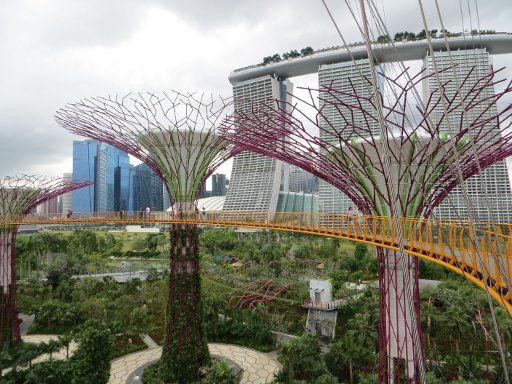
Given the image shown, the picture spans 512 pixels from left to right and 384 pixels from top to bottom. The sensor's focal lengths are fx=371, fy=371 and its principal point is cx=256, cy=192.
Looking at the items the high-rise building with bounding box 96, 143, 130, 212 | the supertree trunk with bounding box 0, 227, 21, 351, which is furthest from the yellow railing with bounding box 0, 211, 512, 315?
the high-rise building with bounding box 96, 143, 130, 212

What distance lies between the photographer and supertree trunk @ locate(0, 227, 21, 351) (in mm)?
17891

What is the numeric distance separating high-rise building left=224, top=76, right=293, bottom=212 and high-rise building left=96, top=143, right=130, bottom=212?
179ft

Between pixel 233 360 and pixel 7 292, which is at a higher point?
pixel 7 292

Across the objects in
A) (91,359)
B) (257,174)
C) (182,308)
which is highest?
(257,174)

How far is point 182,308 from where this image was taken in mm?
14336

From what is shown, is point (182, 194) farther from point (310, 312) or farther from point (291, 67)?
point (291, 67)

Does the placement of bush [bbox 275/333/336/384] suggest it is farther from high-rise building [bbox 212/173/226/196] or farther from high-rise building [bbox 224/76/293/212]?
high-rise building [bbox 212/173/226/196]

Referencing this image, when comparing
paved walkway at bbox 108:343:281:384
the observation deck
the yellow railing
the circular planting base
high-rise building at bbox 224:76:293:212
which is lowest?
paved walkway at bbox 108:343:281:384

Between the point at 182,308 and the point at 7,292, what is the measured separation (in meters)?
10.0

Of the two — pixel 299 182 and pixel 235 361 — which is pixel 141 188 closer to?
pixel 299 182

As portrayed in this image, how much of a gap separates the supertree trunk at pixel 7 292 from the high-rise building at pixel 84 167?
100 metres

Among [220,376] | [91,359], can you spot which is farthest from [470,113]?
[91,359]

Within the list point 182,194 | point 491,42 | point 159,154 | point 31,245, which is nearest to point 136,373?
point 182,194

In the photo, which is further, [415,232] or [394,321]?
[394,321]
